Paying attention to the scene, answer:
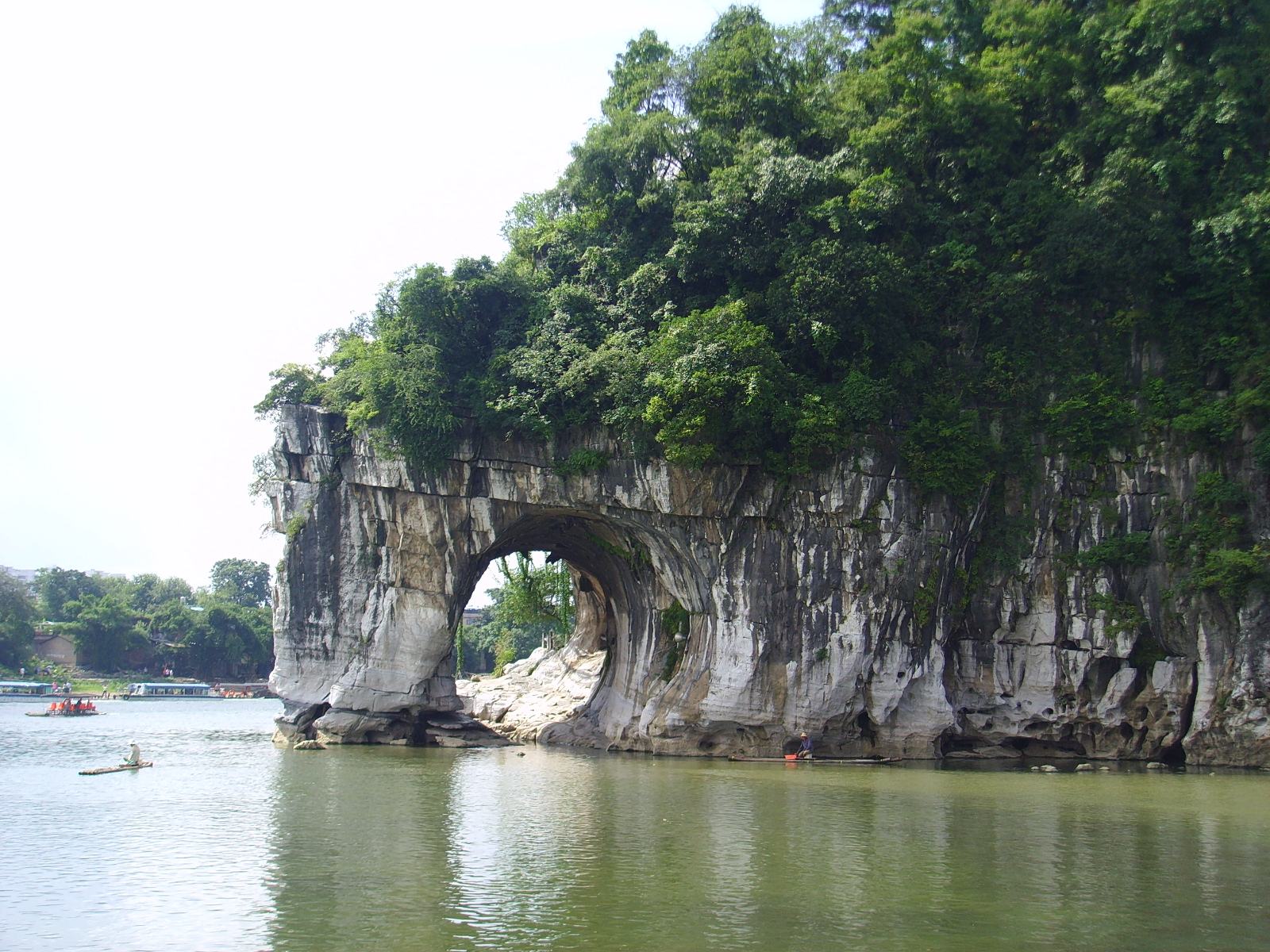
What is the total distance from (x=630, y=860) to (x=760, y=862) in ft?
4.44

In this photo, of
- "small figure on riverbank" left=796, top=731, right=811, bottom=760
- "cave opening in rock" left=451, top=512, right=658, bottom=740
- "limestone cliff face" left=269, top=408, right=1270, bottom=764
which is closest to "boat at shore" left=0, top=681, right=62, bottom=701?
"cave opening in rock" left=451, top=512, right=658, bottom=740

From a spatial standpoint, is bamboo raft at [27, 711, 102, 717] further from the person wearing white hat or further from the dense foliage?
the person wearing white hat

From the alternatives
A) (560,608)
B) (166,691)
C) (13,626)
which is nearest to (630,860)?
(560,608)

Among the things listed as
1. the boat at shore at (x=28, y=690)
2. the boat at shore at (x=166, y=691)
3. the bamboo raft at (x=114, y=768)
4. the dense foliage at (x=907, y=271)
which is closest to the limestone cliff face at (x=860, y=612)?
the dense foliage at (x=907, y=271)

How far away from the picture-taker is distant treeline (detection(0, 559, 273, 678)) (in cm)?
5609

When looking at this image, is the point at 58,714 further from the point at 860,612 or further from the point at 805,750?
the point at 860,612

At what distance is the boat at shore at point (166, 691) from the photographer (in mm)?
51562

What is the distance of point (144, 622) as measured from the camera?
60125 mm

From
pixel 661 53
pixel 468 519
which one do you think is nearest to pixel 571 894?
pixel 468 519

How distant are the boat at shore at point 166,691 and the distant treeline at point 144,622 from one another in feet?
9.68

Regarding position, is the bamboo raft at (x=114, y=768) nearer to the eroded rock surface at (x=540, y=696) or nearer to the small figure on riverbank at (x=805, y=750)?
the eroded rock surface at (x=540, y=696)

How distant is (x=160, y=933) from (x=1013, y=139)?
21793 millimetres

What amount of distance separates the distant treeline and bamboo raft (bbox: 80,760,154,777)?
40.0 metres

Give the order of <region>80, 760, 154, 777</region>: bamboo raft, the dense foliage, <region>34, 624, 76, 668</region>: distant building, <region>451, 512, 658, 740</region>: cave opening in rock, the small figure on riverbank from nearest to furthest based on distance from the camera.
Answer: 1. <region>80, 760, 154, 777</region>: bamboo raft
2. the dense foliage
3. the small figure on riverbank
4. <region>451, 512, 658, 740</region>: cave opening in rock
5. <region>34, 624, 76, 668</region>: distant building
